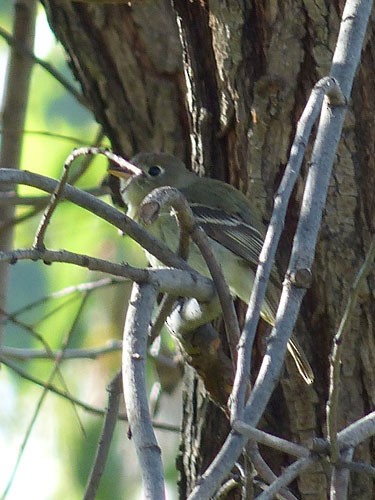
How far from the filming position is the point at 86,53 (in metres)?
3.75

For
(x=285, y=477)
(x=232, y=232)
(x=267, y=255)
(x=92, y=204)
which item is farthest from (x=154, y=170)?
(x=285, y=477)

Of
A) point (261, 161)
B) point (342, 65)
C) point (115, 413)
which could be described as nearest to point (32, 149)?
point (261, 161)

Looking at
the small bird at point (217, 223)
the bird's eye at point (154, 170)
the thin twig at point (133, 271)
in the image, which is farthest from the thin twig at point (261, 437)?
the bird's eye at point (154, 170)

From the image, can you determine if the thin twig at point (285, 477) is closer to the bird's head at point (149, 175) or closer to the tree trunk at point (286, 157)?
the tree trunk at point (286, 157)

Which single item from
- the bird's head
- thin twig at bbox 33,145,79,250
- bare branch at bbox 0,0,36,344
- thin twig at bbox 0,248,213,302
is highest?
bare branch at bbox 0,0,36,344

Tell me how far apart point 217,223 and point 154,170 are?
0.33 meters

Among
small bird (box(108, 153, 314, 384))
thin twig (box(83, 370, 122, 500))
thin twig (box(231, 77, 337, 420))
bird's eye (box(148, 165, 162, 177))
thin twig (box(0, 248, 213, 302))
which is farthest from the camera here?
bird's eye (box(148, 165, 162, 177))

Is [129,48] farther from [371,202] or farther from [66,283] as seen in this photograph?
[66,283]

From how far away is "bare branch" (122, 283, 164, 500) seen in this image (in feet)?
4.73

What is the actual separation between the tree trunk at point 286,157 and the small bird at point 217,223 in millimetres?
293

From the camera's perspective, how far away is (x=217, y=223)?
13.2 ft

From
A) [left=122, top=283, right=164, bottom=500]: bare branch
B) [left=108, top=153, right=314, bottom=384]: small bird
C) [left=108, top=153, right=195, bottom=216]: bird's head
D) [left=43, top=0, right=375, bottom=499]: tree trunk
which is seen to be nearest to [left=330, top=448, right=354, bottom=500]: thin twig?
[left=122, top=283, right=164, bottom=500]: bare branch

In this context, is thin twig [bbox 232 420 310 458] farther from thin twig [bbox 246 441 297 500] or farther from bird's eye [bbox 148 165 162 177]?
bird's eye [bbox 148 165 162 177]

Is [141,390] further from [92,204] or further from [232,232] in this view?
[232,232]
